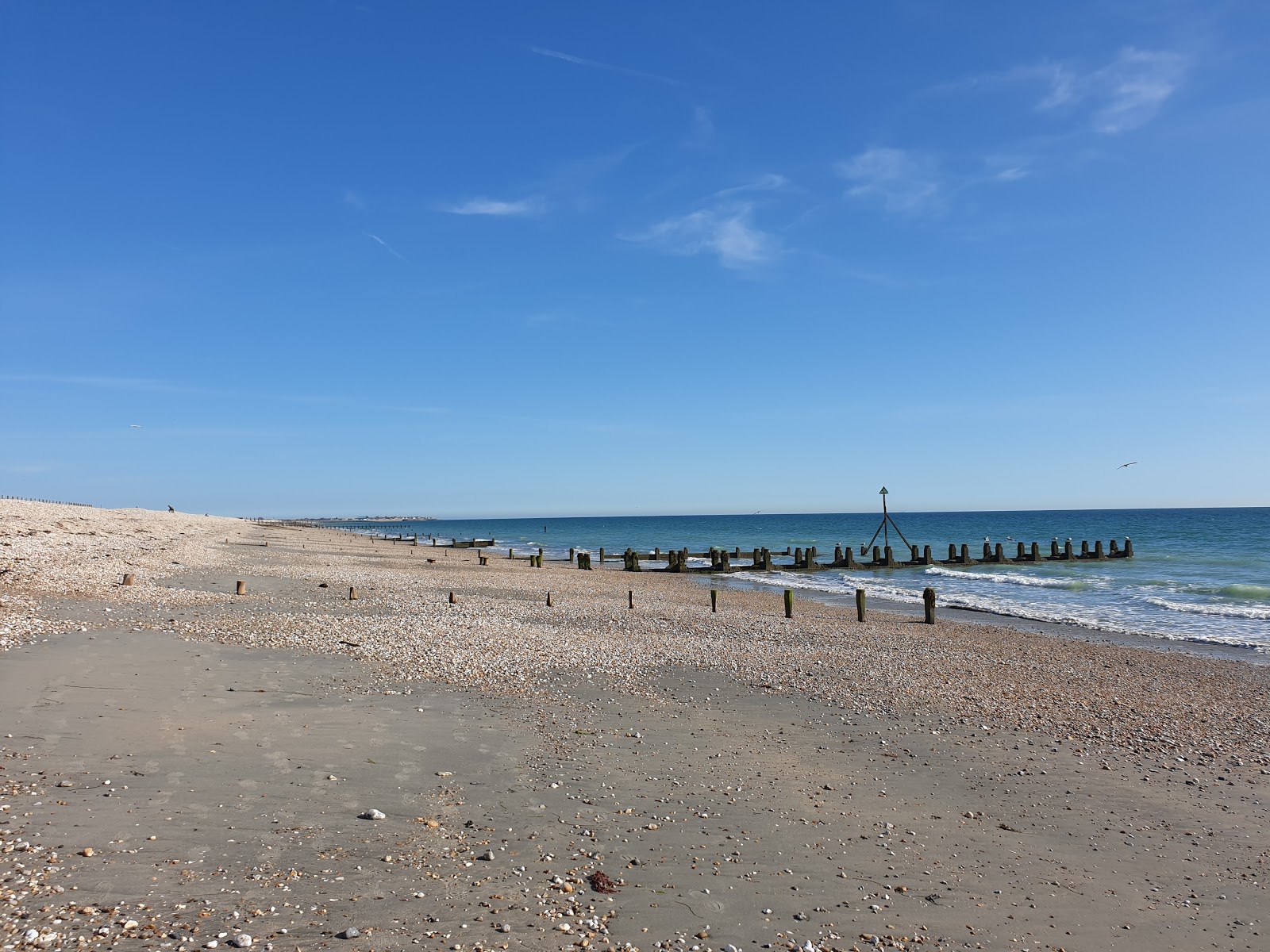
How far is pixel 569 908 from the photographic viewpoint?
5.60 meters

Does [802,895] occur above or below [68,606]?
below

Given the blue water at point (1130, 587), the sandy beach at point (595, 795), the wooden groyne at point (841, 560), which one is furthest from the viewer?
the wooden groyne at point (841, 560)

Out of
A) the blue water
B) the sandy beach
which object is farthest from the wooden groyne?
the sandy beach

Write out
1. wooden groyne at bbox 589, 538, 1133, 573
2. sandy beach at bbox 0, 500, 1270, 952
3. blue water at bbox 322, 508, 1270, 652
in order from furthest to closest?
wooden groyne at bbox 589, 538, 1133, 573
blue water at bbox 322, 508, 1270, 652
sandy beach at bbox 0, 500, 1270, 952

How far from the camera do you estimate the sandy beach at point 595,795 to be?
5.51 meters

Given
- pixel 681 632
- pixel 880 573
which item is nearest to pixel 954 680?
pixel 681 632

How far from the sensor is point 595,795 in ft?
→ 25.6

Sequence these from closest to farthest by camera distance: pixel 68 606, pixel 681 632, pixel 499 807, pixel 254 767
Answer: pixel 499 807, pixel 254 767, pixel 68 606, pixel 681 632

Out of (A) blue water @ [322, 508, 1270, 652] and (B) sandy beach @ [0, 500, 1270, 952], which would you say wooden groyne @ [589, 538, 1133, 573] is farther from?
(B) sandy beach @ [0, 500, 1270, 952]

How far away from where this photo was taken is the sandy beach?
551 centimetres

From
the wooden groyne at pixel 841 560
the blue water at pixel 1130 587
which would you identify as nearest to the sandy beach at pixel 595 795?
the blue water at pixel 1130 587

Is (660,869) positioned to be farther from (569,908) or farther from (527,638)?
(527,638)

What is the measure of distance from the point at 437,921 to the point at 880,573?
44.9 metres

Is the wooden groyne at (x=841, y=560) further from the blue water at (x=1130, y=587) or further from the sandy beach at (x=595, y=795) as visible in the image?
the sandy beach at (x=595, y=795)
